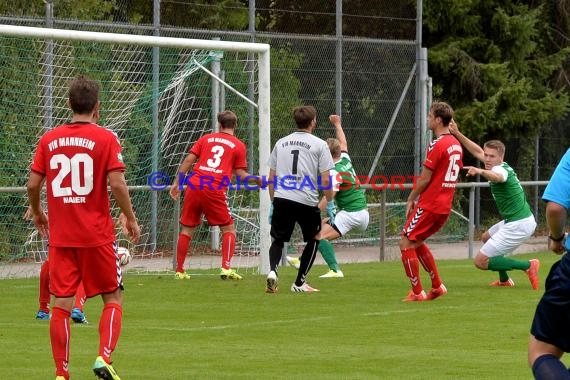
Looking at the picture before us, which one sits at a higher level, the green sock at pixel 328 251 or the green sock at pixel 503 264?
the green sock at pixel 503 264

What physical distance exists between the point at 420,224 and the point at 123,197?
5.81 meters

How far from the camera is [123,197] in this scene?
845 cm


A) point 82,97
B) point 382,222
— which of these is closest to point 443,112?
point 82,97

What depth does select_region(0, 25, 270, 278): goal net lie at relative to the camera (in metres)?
16.5

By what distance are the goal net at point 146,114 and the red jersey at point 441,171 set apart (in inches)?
133

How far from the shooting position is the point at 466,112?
26062 mm

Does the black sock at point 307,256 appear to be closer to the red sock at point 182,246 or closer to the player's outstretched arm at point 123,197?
the red sock at point 182,246

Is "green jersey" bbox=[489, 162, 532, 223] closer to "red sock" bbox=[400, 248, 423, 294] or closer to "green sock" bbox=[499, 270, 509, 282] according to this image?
"green sock" bbox=[499, 270, 509, 282]

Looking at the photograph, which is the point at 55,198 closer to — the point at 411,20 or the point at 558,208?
the point at 558,208

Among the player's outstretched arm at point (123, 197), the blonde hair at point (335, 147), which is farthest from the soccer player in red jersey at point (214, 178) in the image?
the player's outstretched arm at point (123, 197)

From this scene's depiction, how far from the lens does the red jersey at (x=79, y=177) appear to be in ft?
27.3

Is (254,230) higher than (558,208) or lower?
lower

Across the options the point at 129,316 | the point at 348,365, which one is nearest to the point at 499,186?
the point at 129,316

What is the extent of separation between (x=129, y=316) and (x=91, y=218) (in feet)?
14.0
